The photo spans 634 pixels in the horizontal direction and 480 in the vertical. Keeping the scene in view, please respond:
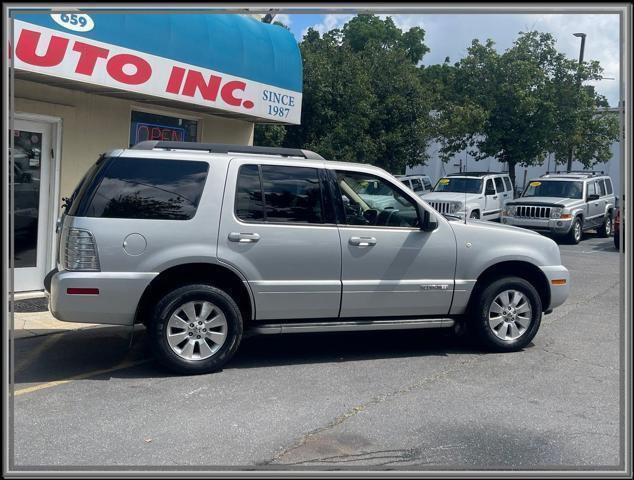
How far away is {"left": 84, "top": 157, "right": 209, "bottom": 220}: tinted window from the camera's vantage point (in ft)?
19.4

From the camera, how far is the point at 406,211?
22.2ft

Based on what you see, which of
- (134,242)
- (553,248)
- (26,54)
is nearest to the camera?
(134,242)

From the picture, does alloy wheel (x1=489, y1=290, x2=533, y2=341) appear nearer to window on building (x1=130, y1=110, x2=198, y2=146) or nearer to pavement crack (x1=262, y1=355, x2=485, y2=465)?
pavement crack (x1=262, y1=355, x2=485, y2=465)

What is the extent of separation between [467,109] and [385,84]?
149 inches

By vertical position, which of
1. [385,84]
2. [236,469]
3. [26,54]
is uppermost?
[385,84]

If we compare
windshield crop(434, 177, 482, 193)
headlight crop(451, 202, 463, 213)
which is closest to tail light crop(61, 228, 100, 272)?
headlight crop(451, 202, 463, 213)

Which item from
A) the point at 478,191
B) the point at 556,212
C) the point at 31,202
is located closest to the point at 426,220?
the point at 31,202

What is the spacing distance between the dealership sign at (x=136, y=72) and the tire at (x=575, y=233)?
10890mm

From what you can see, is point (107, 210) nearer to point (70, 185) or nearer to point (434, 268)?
point (434, 268)

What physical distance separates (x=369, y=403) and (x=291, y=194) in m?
2.11

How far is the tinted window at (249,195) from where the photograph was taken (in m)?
6.23

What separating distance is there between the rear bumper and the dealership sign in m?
3.14

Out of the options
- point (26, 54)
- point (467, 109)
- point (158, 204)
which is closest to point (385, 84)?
point (467, 109)

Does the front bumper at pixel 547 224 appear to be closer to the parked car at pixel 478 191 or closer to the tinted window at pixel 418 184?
the parked car at pixel 478 191
